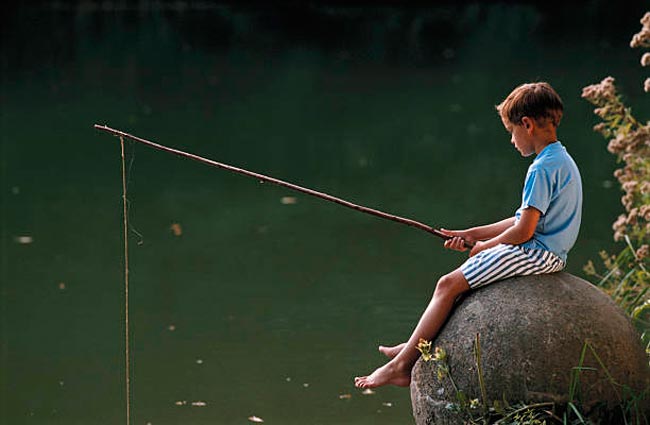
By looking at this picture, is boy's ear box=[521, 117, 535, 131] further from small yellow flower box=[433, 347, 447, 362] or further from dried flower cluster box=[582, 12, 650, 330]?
dried flower cluster box=[582, 12, 650, 330]

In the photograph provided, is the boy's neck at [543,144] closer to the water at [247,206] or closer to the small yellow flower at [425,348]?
the small yellow flower at [425,348]

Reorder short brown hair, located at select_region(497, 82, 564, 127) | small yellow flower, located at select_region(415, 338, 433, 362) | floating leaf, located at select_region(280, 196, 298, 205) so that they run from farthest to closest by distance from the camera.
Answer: floating leaf, located at select_region(280, 196, 298, 205), short brown hair, located at select_region(497, 82, 564, 127), small yellow flower, located at select_region(415, 338, 433, 362)

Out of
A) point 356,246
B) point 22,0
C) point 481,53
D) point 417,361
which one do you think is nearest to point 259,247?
point 356,246

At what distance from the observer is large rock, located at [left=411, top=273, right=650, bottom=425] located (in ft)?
16.1

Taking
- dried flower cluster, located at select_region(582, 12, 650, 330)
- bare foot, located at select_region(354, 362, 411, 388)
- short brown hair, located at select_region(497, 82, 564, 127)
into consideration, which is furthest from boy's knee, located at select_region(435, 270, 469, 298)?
dried flower cluster, located at select_region(582, 12, 650, 330)

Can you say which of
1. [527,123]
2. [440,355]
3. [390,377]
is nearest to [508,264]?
[440,355]

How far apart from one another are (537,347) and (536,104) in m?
1.05

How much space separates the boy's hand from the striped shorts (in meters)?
0.21

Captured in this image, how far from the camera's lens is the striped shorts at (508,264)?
16.8 feet

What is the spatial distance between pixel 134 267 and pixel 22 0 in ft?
73.9

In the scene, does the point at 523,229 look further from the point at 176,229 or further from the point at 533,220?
the point at 176,229

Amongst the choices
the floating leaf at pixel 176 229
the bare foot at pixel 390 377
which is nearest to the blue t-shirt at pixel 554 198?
the bare foot at pixel 390 377

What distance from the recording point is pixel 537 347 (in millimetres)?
4922

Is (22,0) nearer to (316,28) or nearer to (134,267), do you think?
(316,28)
